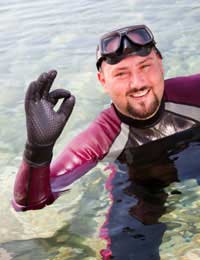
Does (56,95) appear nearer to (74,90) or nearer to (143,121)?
(143,121)

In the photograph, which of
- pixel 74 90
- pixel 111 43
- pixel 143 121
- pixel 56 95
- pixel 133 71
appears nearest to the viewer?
pixel 56 95

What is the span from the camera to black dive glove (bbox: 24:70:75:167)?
8.44ft

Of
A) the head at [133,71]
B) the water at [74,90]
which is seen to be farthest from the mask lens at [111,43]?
the water at [74,90]

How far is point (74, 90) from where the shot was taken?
550 cm

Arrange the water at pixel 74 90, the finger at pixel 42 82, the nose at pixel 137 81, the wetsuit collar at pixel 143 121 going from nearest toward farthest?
the finger at pixel 42 82, the water at pixel 74 90, the nose at pixel 137 81, the wetsuit collar at pixel 143 121

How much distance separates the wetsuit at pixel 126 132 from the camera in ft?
10.3

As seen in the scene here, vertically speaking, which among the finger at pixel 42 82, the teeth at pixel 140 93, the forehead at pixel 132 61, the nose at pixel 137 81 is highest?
the finger at pixel 42 82

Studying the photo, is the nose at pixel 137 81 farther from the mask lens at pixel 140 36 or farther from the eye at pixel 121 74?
the mask lens at pixel 140 36

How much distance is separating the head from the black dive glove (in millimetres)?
542

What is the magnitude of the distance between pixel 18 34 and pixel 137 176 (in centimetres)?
564

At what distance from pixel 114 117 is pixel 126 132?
141 mm

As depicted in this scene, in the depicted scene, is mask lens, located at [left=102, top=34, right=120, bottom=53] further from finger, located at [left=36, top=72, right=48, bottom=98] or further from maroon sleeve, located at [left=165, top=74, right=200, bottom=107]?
finger, located at [left=36, top=72, right=48, bottom=98]

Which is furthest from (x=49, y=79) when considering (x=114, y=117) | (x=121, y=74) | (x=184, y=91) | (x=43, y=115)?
(x=184, y=91)

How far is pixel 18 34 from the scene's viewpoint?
324 inches
